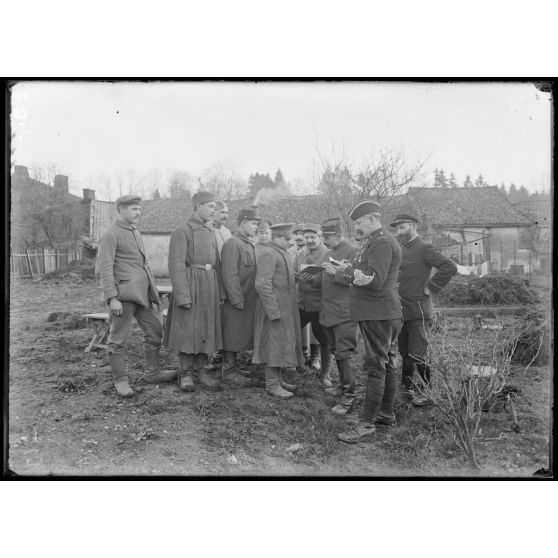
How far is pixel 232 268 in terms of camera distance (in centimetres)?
513

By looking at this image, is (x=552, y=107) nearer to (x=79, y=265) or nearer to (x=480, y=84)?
(x=480, y=84)

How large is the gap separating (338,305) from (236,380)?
53.3 inches

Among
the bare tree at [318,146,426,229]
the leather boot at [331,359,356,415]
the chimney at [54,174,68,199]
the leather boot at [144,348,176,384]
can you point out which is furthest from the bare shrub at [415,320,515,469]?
the chimney at [54,174,68,199]

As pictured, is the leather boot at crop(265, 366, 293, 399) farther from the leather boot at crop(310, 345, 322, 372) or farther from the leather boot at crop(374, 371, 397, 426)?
the leather boot at crop(374, 371, 397, 426)

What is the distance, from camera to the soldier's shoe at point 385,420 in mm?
4512

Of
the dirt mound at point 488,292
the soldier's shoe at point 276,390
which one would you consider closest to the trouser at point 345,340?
the soldier's shoe at point 276,390

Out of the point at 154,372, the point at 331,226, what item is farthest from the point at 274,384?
the point at 331,226

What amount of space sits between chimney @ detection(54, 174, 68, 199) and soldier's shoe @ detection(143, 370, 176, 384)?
6.67 feet

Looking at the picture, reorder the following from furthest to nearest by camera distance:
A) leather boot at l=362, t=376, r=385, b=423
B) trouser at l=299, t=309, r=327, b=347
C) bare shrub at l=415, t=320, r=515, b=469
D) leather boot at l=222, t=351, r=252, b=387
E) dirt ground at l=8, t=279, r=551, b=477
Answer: trouser at l=299, t=309, r=327, b=347 → leather boot at l=222, t=351, r=252, b=387 → leather boot at l=362, t=376, r=385, b=423 → dirt ground at l=8, t=279, r=551, b=477 → bare shrub at l=415, t=320, r=515, b=469

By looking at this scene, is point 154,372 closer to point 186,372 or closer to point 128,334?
point 186,372

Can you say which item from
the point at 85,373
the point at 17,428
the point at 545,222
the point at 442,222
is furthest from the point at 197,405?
the point at 545,222

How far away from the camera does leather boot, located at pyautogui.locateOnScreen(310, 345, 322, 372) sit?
5.39 metres

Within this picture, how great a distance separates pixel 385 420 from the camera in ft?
14.8

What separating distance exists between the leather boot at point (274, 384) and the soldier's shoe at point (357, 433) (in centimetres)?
72
